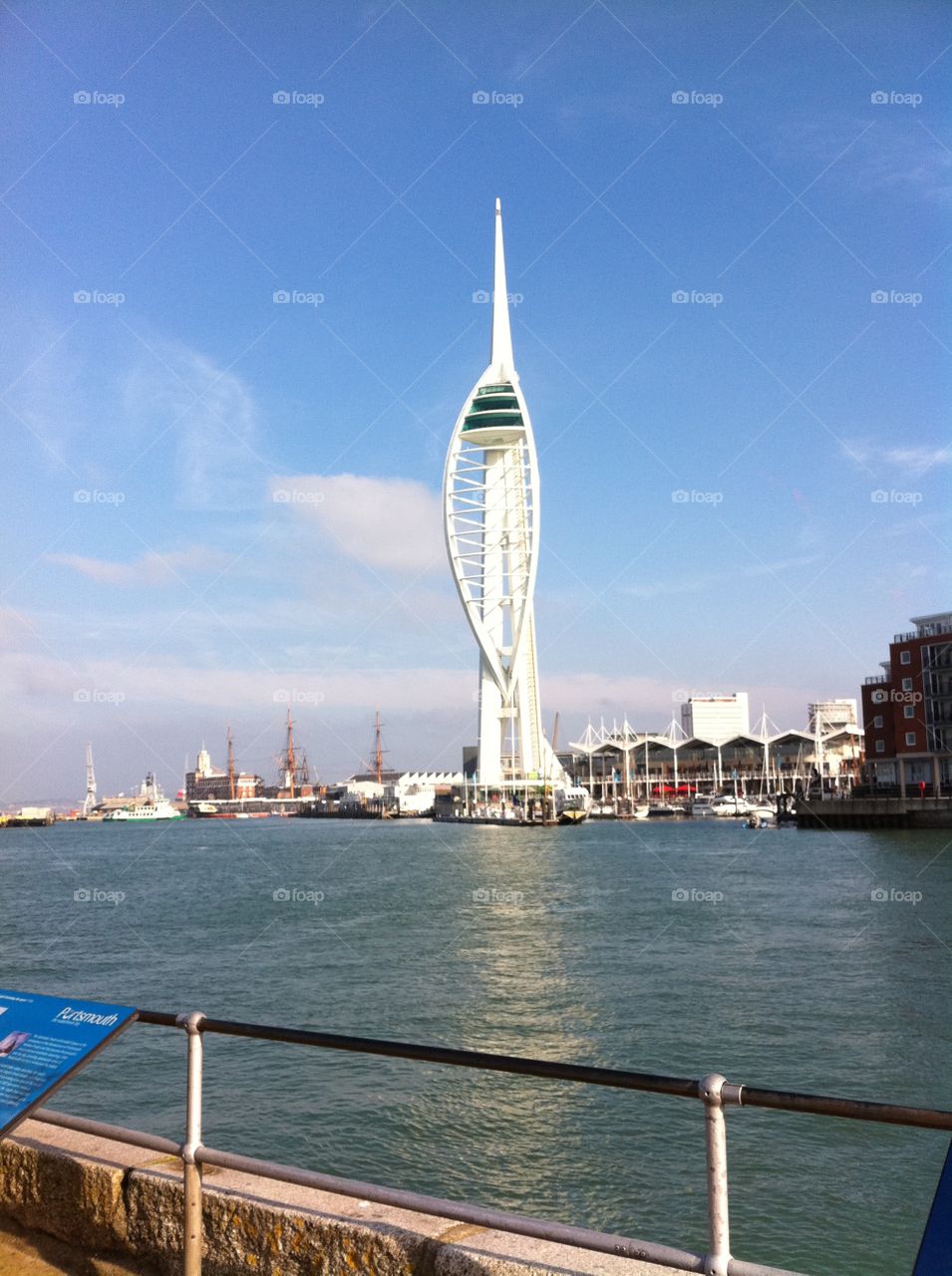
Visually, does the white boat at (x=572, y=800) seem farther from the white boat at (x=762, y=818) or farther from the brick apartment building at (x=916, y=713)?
the brick apartment building at (x=916, y=713)

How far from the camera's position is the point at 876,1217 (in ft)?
26.6

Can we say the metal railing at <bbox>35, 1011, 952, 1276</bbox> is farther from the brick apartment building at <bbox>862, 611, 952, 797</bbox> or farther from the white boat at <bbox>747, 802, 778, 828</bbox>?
the white boat at <bbox>747, 802, 778, 828</bbox>

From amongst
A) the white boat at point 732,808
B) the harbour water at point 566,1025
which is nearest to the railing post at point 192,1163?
the harbour water at point 566,1025

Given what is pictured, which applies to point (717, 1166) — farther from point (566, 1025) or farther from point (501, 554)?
point (501, 554)

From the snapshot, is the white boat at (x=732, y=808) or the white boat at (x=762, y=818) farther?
the white boat at (x=732, y=808)

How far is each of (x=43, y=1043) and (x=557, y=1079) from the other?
130 cm

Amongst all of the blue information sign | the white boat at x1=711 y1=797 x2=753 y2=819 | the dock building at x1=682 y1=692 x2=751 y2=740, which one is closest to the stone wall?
the blue information sign

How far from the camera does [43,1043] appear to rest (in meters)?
2.97

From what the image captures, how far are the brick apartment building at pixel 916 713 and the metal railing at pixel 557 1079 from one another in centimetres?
5988

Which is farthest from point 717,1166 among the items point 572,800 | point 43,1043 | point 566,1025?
point 572,800

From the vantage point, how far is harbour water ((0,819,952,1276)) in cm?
877

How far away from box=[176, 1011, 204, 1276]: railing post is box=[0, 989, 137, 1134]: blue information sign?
0.19 metres

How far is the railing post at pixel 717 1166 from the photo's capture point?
97.0 inches

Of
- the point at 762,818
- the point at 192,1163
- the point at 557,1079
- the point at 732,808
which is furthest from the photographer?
the point at 732,808
